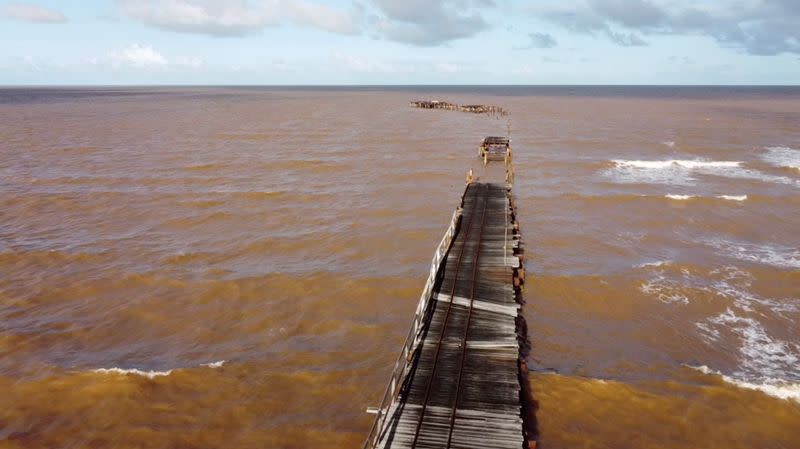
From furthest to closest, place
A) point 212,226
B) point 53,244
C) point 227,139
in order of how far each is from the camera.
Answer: point 227,139
point 212,226
point 53,244

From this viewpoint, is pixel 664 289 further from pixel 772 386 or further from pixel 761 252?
pixel 761 252

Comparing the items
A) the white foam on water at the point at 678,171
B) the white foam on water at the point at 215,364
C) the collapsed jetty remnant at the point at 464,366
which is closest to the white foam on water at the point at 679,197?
the white foam on water at the point at 678,171

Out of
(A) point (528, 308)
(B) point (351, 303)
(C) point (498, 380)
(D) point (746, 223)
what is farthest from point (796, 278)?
(B) point (351, 303)

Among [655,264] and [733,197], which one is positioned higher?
[733,197]

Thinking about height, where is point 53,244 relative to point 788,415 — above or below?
above

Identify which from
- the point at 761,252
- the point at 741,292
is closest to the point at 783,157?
the point at 761,252

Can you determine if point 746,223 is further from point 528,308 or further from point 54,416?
point 54,416

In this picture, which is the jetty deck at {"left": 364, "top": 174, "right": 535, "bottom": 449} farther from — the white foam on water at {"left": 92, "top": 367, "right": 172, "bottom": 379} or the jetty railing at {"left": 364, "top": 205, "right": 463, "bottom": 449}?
the white foam on water at {"left": 92, "top": 367, "right": 172, "bottom": 379}

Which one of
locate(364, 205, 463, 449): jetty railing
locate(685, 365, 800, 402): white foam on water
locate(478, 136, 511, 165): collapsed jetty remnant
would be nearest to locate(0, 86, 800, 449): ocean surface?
locate(685, 365, 800, 402): white foam on water
